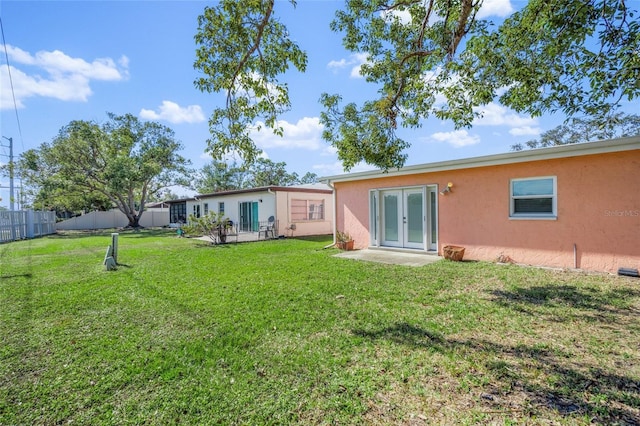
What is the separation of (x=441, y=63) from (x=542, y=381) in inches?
227

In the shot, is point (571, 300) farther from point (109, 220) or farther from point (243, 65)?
point (109, 220)

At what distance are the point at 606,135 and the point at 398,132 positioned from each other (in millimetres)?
19975

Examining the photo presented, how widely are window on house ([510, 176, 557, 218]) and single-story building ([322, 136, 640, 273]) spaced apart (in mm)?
20

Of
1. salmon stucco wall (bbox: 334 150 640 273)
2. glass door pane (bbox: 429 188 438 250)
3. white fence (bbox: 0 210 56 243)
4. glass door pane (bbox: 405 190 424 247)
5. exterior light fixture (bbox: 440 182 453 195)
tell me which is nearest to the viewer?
salmon stucco wall (bbox: 334 150 640 273)

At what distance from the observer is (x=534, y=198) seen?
7559 millimetres

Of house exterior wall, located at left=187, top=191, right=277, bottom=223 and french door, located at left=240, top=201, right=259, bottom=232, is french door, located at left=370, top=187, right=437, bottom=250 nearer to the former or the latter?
house exterior wall, located at left=187, top=191, right=277, bottom=223

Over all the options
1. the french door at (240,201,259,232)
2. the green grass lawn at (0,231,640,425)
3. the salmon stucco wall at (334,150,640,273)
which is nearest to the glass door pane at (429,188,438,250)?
the salmon stucco wall at (334,150,640,273)

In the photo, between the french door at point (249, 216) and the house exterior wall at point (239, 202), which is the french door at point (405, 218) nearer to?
the house exterior wall at point (239, 202)

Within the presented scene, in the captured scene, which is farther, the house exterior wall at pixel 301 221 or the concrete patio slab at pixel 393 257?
the house exterior wall at pixel 301 221

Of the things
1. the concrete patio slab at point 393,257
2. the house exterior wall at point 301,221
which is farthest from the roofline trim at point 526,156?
the house exterior wall at point 301,221

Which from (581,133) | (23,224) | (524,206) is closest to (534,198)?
(524,206)

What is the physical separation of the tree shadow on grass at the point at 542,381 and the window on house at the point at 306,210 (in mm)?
13886

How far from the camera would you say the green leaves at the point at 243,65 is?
5082 mm

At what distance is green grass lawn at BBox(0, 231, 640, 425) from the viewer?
95.9 inches
